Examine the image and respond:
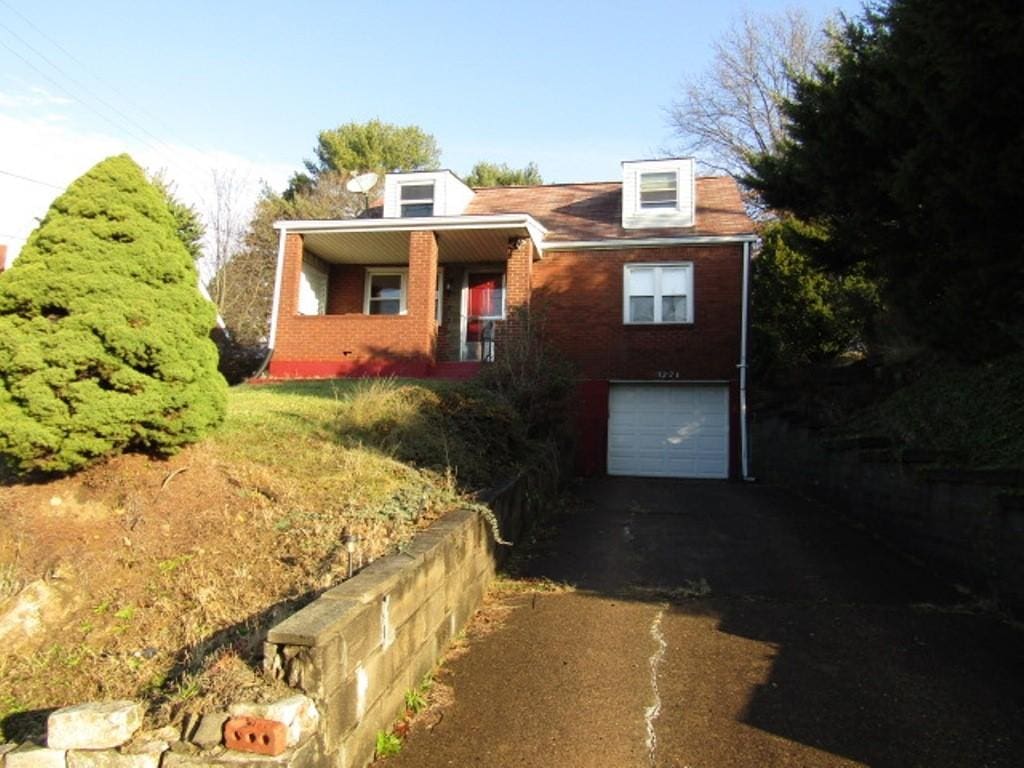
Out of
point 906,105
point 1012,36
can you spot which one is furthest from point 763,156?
point 1012,36

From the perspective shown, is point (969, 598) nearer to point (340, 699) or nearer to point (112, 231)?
point (340, 699)

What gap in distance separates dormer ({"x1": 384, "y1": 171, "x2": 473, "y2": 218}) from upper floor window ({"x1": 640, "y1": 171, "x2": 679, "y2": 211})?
4.44m

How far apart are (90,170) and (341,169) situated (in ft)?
115

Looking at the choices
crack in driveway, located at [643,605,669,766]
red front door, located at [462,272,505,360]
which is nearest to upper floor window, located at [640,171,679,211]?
red front door, located at [462,272,505,360]

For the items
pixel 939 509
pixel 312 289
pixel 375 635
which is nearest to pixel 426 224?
pixel 312 289

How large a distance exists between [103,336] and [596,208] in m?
14.7

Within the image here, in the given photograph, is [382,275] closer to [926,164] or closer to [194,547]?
[926,164]

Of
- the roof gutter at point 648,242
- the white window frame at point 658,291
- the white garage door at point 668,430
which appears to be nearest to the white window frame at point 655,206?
the roof gutter at point 648,242

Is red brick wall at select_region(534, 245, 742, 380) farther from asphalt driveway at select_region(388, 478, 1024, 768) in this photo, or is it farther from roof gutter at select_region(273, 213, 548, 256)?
asphalt driveway at select_region(388, 478, 1024, 768)

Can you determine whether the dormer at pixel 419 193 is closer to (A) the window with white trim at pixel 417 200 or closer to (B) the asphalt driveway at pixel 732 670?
(A) the window with white trim at pixel 417 200

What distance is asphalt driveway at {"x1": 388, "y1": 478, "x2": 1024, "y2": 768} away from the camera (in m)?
3.77

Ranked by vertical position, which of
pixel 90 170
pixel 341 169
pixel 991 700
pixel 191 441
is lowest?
pixel 991 700

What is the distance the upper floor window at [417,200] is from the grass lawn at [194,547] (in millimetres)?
11640

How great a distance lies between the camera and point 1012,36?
558 cm
